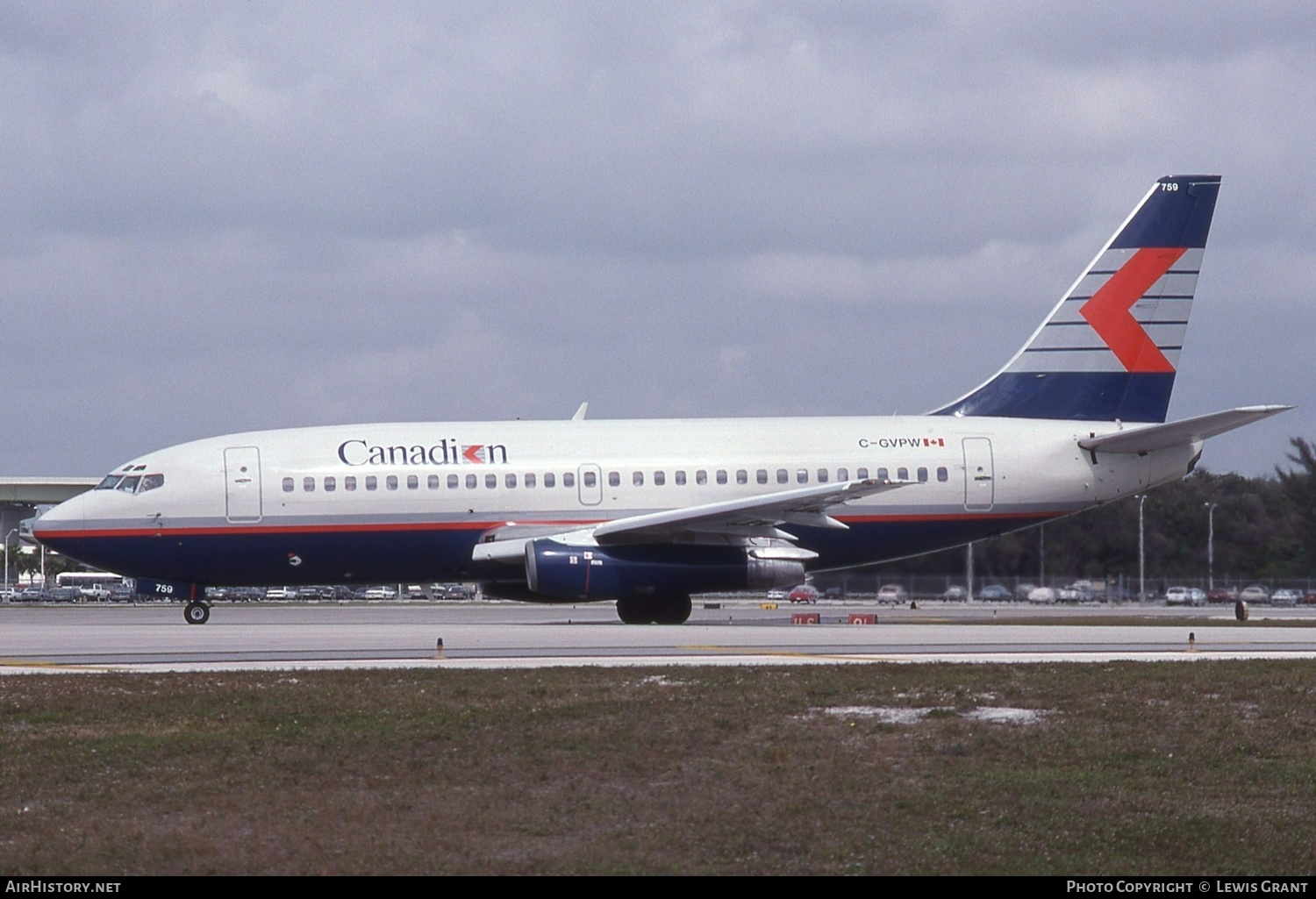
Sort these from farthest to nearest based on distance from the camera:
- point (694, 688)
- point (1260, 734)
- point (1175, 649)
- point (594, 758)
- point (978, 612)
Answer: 1. point (978, 612)
2. point (1175, 649)
3. point (694, 688)
4. point (1260, 734)
5. point (594, 758)

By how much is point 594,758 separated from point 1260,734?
606 cm

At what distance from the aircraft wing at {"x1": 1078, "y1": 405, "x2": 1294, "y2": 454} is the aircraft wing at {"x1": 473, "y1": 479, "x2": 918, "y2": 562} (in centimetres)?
444

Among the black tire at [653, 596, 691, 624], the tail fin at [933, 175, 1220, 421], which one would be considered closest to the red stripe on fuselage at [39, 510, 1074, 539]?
the black tire at [653, 596, 691, 624]

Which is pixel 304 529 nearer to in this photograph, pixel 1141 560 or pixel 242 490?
pixel 242 490

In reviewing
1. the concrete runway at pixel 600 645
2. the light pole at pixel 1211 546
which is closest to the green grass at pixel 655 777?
the concrete runway at pixel 600 645

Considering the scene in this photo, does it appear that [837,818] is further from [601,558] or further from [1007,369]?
[1007,369]

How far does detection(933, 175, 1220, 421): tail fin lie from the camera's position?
31.7 meters

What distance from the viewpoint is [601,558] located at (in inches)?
1083

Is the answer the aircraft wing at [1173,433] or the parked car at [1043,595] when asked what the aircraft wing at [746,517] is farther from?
the parked car at [1043,595]

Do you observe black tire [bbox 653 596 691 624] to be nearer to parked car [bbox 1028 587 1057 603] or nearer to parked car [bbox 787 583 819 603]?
parked car [bbox 1028 587 1057 603]

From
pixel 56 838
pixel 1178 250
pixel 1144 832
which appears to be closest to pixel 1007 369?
pixel 1178 250

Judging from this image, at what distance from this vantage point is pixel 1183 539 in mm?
52688

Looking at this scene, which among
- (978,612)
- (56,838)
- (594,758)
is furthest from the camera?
(978,612)

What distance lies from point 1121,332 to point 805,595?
128 feet
